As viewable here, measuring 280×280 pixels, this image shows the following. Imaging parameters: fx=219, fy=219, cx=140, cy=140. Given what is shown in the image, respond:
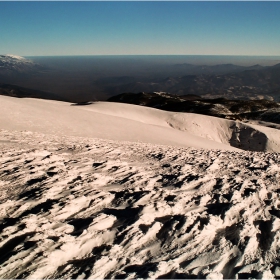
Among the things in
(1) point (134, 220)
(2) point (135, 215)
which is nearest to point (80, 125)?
(2) point (135, 215)

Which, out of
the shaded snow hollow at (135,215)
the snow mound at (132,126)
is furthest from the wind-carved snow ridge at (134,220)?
the snow mound at (132,126)

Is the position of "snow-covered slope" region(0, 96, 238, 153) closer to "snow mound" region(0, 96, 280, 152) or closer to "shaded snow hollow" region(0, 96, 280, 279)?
"snow mound" region(0, 96, 280, 152)

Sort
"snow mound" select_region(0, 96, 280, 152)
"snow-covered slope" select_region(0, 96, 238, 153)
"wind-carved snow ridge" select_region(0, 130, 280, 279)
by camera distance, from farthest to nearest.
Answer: "snow mound" select_region(0, 96, 280, 152) < "snow-covered slope" select_region(0, 96, 238, 153) < "wind-carved snow ridge" select_region(0, 130, 280, 279)

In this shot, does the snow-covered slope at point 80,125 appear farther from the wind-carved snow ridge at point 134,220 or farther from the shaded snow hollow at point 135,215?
the wind-carved snow ridge at point 134,220

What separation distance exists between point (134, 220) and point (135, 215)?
0.68ft

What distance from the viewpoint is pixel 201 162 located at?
953 centimetres

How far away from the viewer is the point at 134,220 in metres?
5.18

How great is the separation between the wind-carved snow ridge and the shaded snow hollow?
2cm

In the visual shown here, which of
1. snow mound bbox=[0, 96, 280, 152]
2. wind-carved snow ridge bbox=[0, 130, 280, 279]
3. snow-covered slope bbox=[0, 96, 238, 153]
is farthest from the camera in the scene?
snow mound bbox=[0, 96, 280, 152]

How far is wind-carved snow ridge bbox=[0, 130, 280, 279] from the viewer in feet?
13.3

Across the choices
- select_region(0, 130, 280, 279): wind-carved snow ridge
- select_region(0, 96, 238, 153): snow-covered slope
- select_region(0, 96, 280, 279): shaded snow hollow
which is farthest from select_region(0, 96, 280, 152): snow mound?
select_region(0, 130, 280, 279): wind-carved snow ridge

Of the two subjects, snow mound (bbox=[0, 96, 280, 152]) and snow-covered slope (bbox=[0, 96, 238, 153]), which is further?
snow mound (bbox=[0, 96, 280, 152])

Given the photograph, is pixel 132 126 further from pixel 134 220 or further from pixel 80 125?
pixel 134 220

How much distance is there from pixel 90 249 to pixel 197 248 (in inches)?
86.4
